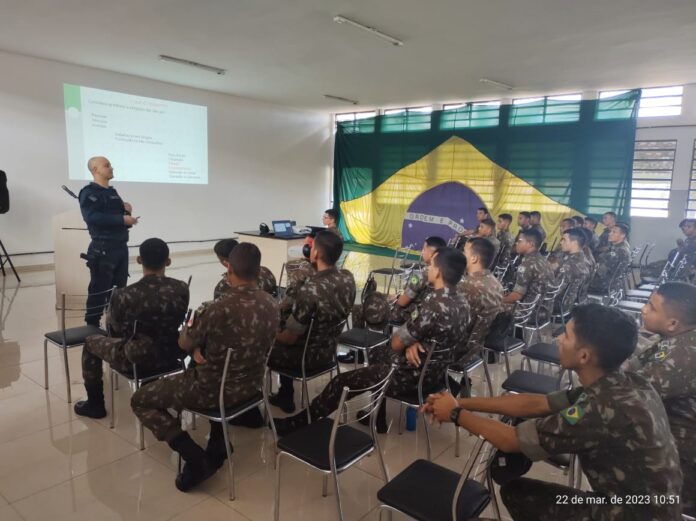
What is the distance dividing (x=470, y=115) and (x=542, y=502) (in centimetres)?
921

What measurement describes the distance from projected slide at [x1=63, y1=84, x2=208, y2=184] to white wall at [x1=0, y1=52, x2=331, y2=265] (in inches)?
5.4

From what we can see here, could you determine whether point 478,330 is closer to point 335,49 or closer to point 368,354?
point 368,354

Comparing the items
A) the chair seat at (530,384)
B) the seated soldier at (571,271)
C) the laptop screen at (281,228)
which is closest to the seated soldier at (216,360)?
the chair seat at (530,384)

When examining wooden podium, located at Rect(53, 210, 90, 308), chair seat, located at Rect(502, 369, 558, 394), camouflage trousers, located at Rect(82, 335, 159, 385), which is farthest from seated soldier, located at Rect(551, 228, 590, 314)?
wooden podium, located at Rect(53, 210, 90, 308)

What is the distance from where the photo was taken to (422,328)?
2.36 meters

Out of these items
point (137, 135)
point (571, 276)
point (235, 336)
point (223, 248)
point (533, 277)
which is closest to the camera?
point (235, 336)

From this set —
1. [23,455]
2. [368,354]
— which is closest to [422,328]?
[368,354]

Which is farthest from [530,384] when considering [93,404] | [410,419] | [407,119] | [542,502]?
[407,119]

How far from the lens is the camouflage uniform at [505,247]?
651 centimetres

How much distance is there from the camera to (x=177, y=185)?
887 centimetres

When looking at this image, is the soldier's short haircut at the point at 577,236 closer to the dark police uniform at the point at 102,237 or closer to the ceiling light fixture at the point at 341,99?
the dark police uniform at the point at 102,237

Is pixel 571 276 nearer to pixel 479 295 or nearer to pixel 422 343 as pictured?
pixel 479 295

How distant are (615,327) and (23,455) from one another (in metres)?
2.97

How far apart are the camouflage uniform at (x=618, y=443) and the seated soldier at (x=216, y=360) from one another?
4.20 feet
